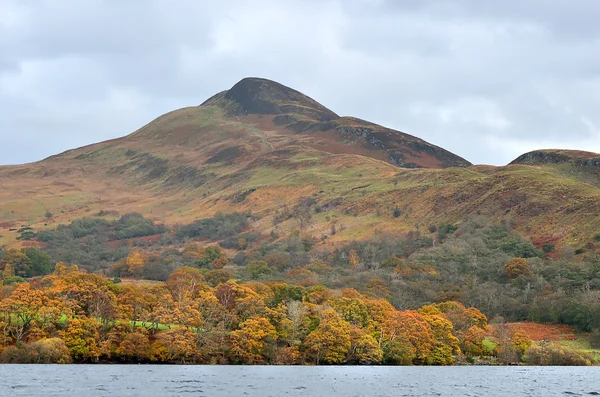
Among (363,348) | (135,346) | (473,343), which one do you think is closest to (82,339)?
(135,346)

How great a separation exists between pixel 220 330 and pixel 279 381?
36780 mm

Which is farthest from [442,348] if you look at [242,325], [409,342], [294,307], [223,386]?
[223,386]

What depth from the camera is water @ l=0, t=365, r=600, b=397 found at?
245 feet

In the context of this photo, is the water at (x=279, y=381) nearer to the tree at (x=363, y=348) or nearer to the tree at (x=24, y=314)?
the tree at (x=363, y=348)

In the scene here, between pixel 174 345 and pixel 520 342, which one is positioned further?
pixel 520 342

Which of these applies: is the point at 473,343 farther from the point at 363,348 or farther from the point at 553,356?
the point at 363,348

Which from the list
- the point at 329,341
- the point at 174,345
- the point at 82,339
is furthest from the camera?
the point at 329,341

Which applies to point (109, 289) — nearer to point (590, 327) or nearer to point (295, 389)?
point (295, 389)

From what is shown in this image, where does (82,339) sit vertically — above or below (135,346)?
above

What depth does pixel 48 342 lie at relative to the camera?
368 feet

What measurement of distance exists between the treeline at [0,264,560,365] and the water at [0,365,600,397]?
7.51 meters

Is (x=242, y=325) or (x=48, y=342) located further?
(x=242, y=325)

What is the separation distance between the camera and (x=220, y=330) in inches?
4911

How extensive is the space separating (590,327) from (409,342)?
48.8 metres
